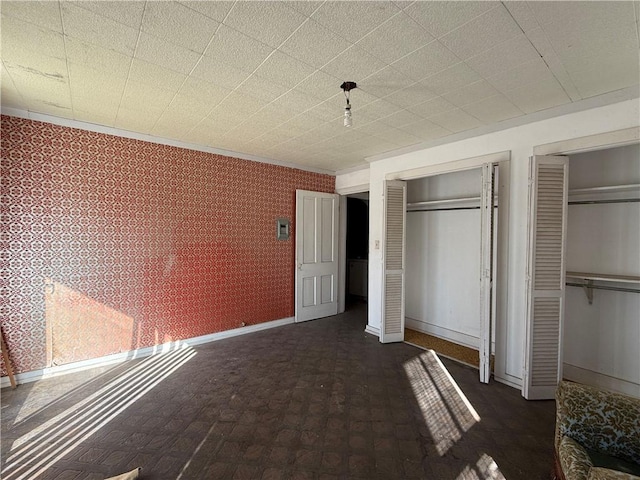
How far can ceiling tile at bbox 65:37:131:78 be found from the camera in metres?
1.87

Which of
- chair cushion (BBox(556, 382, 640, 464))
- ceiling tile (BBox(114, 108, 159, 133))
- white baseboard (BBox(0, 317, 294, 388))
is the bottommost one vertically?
white baseboard (BBox(0, 317, 294, 388))

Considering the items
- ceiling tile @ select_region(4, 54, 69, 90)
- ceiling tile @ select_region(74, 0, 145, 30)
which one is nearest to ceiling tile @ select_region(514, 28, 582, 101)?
ceiling tile @ select_region(74, 0, 145, 30)

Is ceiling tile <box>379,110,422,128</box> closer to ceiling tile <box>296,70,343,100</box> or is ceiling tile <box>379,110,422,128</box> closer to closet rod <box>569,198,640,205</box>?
ceiling tile <box>296,70,343,100</box>

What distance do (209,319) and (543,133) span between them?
Result: 4448 mm

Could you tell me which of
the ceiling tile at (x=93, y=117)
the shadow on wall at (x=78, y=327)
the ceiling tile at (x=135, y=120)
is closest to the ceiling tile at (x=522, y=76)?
the ceiling tile at (x=135, y=120)

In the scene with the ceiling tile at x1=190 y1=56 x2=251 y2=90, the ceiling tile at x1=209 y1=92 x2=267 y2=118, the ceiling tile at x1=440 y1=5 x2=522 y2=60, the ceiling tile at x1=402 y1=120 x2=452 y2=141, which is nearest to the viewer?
the ceiling tile at x1=440 y1=5 x2=522 y2=60

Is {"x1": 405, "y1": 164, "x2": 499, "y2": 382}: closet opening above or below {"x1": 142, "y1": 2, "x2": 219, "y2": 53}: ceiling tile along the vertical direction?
below

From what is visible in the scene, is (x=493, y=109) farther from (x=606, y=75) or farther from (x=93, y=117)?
(x=93, y=117)

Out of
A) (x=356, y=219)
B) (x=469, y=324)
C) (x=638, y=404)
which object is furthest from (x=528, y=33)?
(x=356, y=219)

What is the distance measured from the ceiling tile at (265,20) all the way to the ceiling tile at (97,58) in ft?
3.02

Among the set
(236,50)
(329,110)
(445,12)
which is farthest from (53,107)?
(445,12)

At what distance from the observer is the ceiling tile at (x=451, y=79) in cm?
210

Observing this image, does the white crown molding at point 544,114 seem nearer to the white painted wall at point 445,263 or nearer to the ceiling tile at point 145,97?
the white painted wall at point 445,263

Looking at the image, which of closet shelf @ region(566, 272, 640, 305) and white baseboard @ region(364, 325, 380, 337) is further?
white baseboard @ region(364, 325, 380, 337)
